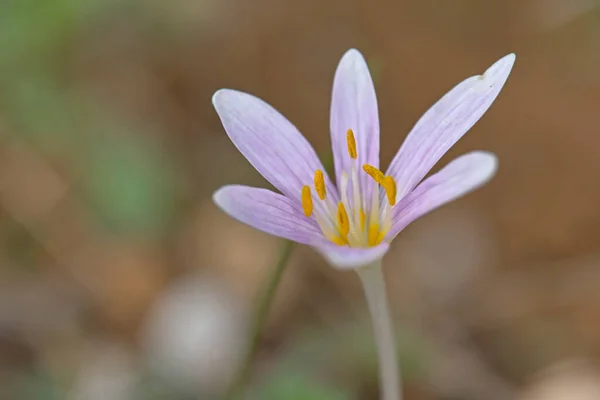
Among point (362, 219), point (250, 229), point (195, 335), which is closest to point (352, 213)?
point (362, 219)

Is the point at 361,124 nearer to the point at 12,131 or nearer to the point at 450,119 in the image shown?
the point at 450,119

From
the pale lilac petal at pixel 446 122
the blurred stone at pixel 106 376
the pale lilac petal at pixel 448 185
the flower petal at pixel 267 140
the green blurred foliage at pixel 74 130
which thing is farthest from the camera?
the green blurred foliage at pixel 74 130

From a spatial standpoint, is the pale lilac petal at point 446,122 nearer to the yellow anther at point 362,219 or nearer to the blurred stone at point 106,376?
the yellow anther at point 362,219

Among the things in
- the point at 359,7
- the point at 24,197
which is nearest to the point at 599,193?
the point at 359,7

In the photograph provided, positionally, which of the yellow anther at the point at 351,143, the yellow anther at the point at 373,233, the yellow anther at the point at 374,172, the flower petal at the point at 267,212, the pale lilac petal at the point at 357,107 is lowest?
the flower petal at the point at 267,212

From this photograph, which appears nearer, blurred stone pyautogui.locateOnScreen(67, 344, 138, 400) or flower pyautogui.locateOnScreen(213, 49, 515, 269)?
flower pyautogui.locateOnScreen(213, 49, 515, 269)

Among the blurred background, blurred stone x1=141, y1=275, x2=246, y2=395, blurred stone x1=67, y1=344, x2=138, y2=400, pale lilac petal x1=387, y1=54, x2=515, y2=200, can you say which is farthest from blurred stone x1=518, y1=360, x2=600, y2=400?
pale lilac petal x1=387, y1=54, x2=515, y2=200

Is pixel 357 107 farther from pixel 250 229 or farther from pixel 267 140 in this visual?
pixel 250 229

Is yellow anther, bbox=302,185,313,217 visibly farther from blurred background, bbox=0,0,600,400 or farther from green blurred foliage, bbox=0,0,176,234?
green blurred foliage, bbox=0,0,176,234

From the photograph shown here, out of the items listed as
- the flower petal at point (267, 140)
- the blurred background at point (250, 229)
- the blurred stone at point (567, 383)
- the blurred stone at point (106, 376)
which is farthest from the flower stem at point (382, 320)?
the blurred stone at point (567, 383)
